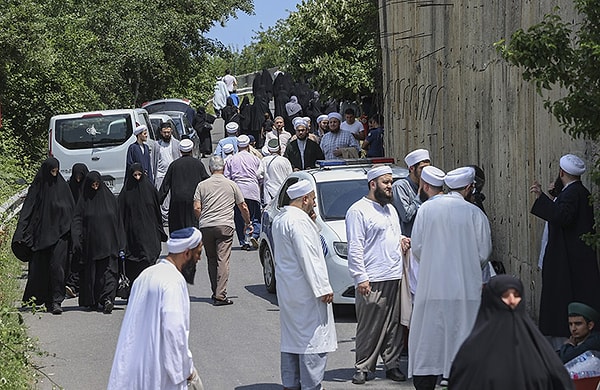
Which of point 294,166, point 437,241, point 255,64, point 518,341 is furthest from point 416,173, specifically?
point 255,64

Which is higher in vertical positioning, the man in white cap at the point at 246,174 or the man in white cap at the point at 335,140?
the man in white cap at the point at 335,140

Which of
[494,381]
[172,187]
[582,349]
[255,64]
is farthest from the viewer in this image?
[255,64]

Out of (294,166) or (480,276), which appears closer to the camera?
(480,276)

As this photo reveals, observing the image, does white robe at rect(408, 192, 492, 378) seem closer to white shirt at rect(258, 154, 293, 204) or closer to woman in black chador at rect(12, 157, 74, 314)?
woman in black chador at rect(12, 157, 74, 314)

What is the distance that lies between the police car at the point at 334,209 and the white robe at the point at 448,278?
3.74m

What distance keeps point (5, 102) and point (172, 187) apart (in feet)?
42.2

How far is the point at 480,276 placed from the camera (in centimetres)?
922

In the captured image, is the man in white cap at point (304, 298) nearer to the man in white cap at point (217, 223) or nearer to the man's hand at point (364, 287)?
the man's hand at point (364, 287)

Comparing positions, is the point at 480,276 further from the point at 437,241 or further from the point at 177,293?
the point at 177,293

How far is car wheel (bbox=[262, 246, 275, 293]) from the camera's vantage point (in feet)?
49.0

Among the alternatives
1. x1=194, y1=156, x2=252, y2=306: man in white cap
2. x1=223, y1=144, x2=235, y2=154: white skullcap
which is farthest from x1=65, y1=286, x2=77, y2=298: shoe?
x1=223, y1=144, x2=235, y2=154: white skullcap

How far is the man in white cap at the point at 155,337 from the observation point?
7.08 meters

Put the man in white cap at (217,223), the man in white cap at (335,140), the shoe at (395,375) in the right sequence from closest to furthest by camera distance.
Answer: the shoe at (395,375) → the man in white cap at (217,223) → the man in white cap at (335,140)

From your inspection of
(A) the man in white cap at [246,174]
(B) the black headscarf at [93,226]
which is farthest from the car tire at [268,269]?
(A) the man in white cap at [246,174]
